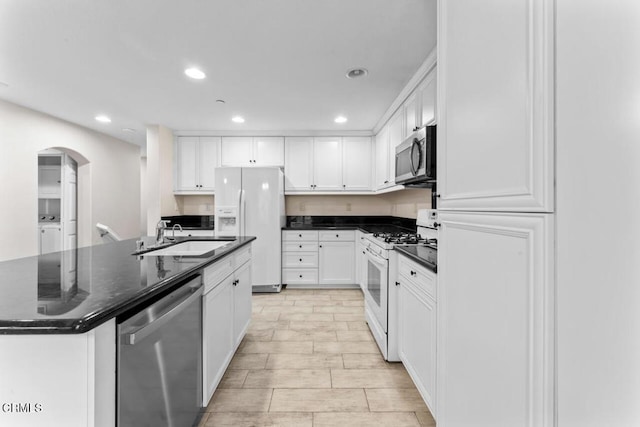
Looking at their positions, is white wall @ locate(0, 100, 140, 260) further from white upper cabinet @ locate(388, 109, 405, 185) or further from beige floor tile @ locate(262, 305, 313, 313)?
white upper cabinet @ locate(388, 109, 405, 185)

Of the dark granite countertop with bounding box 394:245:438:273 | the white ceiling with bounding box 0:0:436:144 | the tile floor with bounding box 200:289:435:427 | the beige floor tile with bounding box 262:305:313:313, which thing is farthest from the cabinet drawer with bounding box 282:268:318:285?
the dark granite countertop with bounding box 394:245:438:273

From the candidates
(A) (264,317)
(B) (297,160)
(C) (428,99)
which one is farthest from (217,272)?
(B) (297,160)

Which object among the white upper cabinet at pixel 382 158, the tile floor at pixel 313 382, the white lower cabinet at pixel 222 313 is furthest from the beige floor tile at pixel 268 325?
the white upper cabinet at pixel 382 158

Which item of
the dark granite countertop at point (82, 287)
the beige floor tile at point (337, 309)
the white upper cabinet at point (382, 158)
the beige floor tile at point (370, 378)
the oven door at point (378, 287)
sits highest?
the white upper cabinet at point (382, 158)

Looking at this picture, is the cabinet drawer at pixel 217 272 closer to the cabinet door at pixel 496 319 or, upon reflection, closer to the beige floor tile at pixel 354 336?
the cabinet door at pixel 496 319

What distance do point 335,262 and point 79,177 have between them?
4.36m

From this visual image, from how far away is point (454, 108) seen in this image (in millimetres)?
1069

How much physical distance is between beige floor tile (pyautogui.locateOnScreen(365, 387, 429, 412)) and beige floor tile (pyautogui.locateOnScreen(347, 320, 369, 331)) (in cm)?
99

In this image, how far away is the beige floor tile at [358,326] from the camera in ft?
9.78

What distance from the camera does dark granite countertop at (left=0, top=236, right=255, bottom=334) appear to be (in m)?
0.77

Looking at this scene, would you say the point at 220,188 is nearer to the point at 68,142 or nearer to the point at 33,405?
the point at 68,142

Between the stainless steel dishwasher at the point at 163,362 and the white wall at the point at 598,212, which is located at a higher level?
the white wall at the point at 598,212

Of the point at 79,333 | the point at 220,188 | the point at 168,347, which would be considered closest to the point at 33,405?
the point at 79,333

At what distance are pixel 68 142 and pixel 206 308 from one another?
4.38 meters
